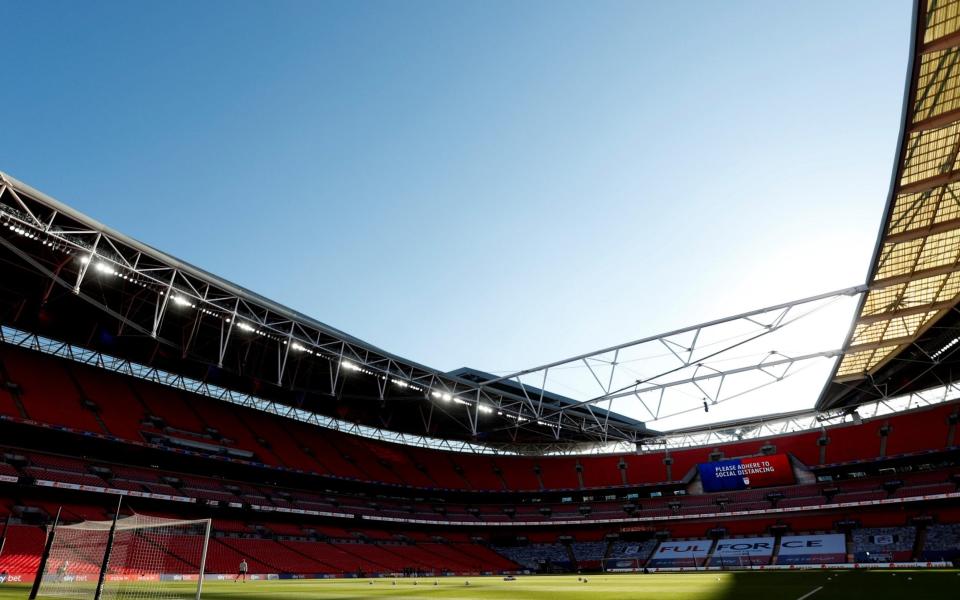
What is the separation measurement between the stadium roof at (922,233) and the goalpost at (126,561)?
23854mm

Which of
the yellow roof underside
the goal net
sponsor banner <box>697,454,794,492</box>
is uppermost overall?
the yellow roof underside

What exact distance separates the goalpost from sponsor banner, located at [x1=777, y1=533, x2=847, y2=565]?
40621 mm

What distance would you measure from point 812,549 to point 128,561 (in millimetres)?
46676

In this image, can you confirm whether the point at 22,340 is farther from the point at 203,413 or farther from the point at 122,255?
the point at 122,255

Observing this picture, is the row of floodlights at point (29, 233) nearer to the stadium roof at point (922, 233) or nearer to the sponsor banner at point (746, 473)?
the stadium roof at point (922, 233)

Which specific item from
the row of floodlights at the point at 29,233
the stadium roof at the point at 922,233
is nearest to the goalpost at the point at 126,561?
the row of floodlights at the point at 29,233

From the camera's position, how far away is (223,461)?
129ft

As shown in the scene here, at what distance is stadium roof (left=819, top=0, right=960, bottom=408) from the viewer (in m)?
15.1

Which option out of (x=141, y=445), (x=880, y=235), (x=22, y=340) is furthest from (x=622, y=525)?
(x=22, y=340)

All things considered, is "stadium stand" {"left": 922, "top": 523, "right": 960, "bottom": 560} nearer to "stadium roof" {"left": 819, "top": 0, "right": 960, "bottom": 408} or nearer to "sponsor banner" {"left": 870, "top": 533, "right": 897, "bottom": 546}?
"sponsor banner" {"left": 870, "top": 533, "right": 897, "bottom": 546}

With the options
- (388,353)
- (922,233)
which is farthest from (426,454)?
(922,233)

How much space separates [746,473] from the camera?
160 feet

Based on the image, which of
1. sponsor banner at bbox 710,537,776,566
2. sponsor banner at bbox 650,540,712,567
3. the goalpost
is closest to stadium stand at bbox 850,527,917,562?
sponsor banner at bbox 710,537,776,566

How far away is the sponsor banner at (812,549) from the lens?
1485 inches
